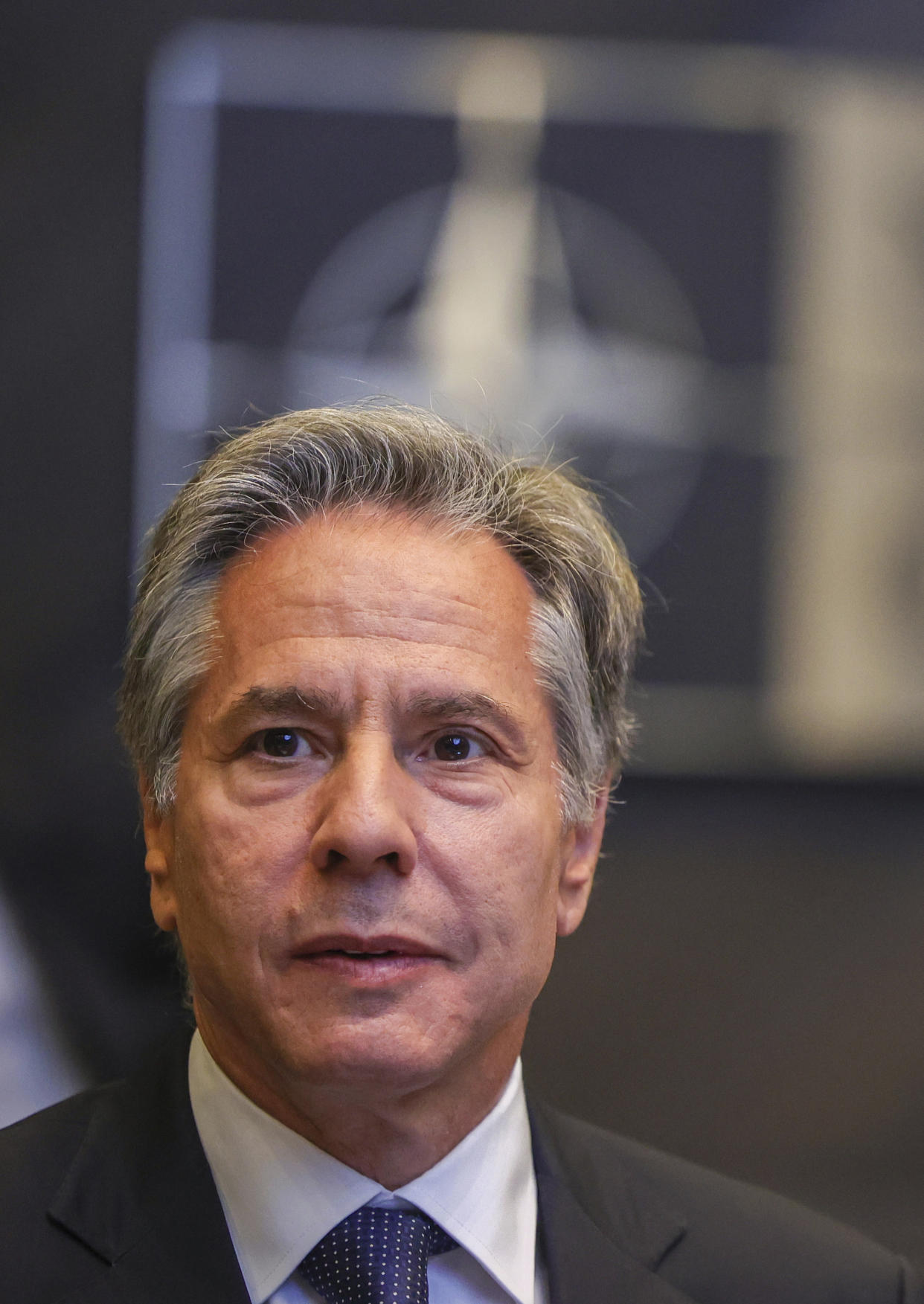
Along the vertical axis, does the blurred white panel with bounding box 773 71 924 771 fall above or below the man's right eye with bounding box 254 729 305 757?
above

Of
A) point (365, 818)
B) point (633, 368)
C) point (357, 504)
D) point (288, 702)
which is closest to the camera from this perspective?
point (365, 818)

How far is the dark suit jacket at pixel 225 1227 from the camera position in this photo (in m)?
1.45

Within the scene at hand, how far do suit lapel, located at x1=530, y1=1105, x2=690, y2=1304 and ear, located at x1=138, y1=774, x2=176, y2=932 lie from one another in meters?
0.56

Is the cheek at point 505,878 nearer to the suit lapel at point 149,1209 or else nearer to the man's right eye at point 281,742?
the man's right eye at point 281,742

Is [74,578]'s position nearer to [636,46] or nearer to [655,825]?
[655,825]

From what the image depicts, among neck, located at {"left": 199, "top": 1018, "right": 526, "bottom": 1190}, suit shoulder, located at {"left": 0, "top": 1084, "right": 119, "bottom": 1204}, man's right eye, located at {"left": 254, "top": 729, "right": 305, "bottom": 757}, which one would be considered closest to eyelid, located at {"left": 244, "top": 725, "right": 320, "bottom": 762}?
man's right eye, located at {"left": 254, "top": 729, "right": 305, "bottom": 757}

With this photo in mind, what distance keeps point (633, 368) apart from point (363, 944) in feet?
4.02

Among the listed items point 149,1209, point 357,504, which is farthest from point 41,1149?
point 357,504

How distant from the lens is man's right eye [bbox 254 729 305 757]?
1535 millimetres

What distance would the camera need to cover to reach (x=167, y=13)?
2271mm

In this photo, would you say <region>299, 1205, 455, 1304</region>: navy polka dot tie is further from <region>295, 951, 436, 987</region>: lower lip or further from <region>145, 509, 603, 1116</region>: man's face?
<region>295, 951, 436, 987</region>: lower lip

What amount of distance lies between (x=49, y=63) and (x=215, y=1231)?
1.84 meters

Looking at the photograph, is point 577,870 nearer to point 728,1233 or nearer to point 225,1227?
point 728,1233

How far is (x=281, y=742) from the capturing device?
60.6 inches
